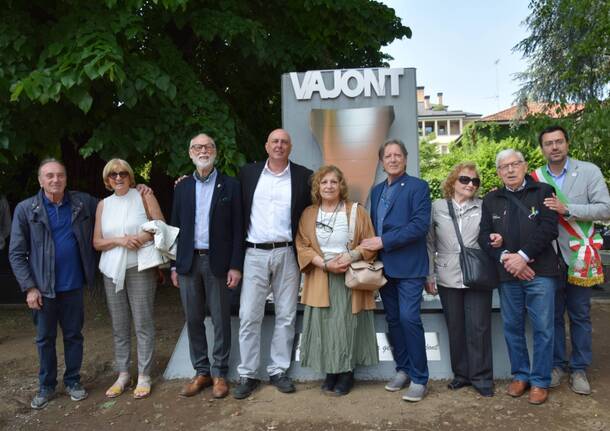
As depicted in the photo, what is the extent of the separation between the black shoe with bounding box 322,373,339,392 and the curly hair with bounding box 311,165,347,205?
1.39 m

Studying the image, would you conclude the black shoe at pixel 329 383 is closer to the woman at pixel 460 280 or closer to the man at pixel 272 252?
the man at pixel 272 252

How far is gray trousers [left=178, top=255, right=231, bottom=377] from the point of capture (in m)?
4.12

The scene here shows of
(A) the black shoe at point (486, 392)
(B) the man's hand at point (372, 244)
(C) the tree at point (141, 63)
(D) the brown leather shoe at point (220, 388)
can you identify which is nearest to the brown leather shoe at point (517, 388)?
(A) the black shoe at point (486, 392)

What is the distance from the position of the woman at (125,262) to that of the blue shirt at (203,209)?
1.26ft

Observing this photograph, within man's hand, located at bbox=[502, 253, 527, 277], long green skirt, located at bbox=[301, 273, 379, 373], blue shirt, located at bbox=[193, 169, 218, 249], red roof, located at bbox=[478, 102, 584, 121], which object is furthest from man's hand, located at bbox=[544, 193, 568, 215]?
red roof, located at bbox=[478, 102, 584, 121]

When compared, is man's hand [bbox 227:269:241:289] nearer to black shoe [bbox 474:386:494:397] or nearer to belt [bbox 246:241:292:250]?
belt [bbox 246:241:292:250]

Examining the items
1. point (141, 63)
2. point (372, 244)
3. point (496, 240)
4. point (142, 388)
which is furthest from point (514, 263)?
point (141, 63)

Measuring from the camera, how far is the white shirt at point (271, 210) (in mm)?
4074

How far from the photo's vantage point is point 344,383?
4125 mm

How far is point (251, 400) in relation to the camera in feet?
13.3

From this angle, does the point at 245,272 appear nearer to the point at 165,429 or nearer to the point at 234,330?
the point at 234,330

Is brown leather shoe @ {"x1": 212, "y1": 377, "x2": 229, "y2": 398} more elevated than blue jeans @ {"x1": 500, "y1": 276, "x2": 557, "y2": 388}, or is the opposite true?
blue jeans @ {"x1": 500, "y1": 276, "x2": 557, "y2": 388}

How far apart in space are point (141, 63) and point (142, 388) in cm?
311

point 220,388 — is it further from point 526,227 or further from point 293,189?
point 526,227
